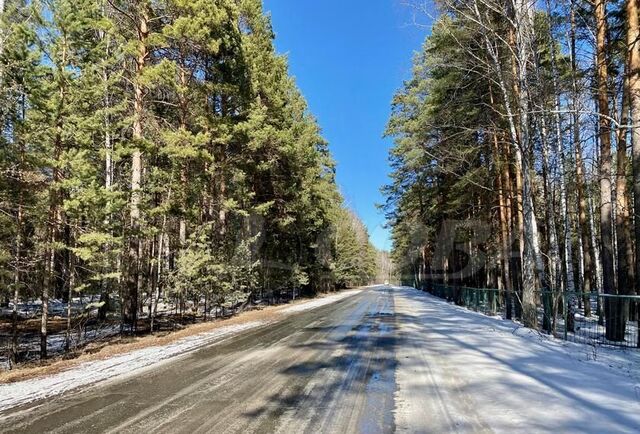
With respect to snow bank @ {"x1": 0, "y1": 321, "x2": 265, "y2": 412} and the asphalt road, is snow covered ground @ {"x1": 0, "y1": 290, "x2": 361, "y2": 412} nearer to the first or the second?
snow bank @ {"x1": 0, "y1": 321, "x2": 265, "y2": 412}

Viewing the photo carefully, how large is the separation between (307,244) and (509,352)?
26.0m

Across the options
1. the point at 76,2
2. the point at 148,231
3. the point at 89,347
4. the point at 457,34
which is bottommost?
the point at 89,347

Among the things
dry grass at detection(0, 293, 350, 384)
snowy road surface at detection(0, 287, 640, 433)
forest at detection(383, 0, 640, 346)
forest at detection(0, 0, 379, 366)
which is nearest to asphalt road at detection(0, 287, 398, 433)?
snowy road surface at detection(0, 287, 640, 433)

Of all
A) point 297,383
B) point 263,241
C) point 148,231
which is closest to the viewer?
point 297,383

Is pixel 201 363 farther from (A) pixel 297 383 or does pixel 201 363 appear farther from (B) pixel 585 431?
(B) pixel 585 431

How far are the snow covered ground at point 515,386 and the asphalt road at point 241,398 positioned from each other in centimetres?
46

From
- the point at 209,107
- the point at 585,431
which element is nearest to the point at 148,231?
the point at 209,107

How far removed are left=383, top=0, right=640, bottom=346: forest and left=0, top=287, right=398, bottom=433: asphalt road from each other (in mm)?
5225

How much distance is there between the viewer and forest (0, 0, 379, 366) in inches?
382

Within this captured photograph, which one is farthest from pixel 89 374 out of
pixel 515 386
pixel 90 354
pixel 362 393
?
pixel 515 386

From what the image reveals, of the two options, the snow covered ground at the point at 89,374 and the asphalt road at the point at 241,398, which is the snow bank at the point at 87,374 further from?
the asphalt road at the point at 241,398

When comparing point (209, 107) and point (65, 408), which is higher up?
point (209, 107)

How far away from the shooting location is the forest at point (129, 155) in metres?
9.71

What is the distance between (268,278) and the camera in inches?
1061
